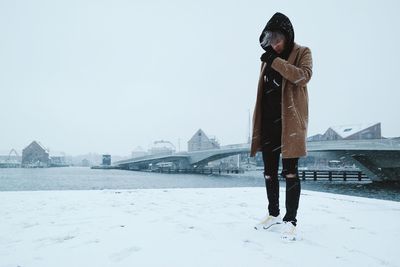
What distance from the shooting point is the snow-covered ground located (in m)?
1.51

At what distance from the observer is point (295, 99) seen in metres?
2.33

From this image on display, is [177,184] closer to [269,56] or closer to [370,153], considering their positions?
[370,153]

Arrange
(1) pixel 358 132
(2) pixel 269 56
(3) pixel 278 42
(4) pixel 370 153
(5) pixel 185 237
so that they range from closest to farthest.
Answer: (5) pixel 185 237 → (2) pixel 269 56 → (3) pixel 278 42 → (4) pixel 370 153 → (1) pixel 358 132

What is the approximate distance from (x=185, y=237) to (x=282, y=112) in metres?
1.18

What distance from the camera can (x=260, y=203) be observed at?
362 centimetres

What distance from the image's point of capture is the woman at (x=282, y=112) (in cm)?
222

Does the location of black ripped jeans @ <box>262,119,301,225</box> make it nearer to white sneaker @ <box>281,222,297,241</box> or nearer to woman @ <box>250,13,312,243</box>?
woman @ <box>250,13,312,243</box>

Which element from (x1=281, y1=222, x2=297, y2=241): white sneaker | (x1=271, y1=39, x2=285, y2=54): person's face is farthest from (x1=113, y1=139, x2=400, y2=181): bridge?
(x1=281, y1=222, x2=297, y2=241): white sneaker

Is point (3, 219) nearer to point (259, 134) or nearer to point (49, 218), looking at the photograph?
point (49, 218)

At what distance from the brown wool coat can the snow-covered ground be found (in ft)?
2.06

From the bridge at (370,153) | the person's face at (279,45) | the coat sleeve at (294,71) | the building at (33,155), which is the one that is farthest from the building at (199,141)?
the coat sleeve at (294,71)

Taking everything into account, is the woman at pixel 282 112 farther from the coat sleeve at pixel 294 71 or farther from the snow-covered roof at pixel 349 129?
the snow-covered roof at pixel 349 129

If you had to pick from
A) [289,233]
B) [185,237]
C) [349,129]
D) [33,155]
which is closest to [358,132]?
[349,129]

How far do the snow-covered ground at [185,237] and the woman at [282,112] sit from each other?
25cm
